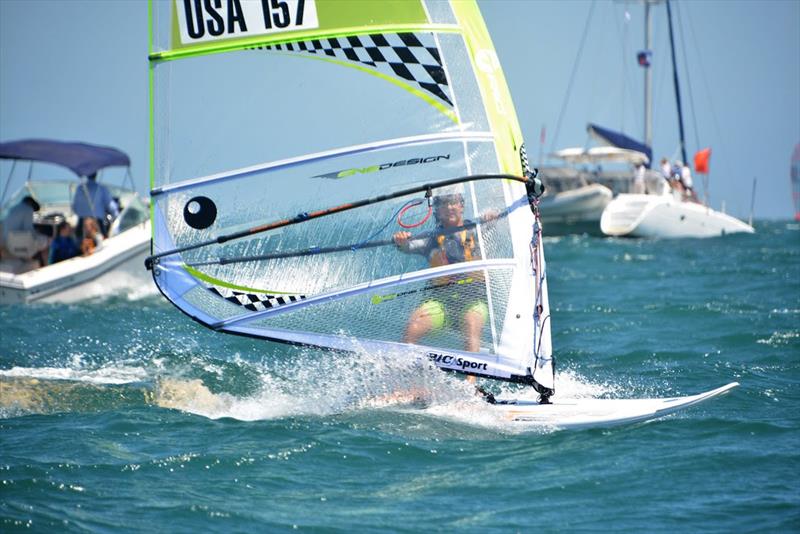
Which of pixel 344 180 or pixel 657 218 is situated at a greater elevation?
pixel 344 180

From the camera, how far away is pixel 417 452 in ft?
19.5

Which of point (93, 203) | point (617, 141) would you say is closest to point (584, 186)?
point (617, 141)

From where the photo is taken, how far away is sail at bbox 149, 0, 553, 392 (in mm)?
6367

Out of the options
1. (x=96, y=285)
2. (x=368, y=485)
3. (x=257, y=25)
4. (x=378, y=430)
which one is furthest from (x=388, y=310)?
(x=96, y=285)

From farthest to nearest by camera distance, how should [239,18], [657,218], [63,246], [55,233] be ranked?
[657,218] < [55,233] < [63,246] < [239,18]

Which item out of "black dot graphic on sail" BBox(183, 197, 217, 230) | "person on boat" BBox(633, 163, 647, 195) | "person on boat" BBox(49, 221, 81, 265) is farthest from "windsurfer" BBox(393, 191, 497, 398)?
"person on boat" BBox(633, 163, 647, 195)

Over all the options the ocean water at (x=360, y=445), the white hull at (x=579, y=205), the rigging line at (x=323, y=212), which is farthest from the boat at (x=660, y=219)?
the rigging line at (x=323, y=212)

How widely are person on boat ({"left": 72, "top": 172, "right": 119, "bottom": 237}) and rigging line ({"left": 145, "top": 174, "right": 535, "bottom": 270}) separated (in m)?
8.12

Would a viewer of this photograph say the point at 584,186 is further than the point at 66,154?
Yes

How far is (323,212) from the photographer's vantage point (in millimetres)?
6328

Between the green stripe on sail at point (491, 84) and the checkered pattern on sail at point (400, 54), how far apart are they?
20cm

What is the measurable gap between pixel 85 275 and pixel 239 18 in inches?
299

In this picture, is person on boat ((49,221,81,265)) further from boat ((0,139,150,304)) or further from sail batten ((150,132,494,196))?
sail batten ((150,132,494,196))

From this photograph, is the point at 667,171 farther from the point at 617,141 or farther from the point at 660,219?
the point at 660,219
